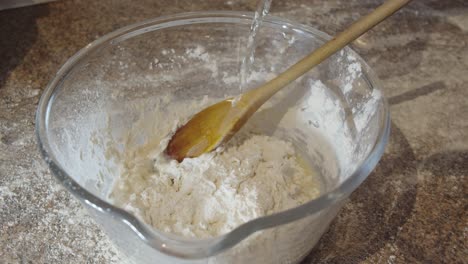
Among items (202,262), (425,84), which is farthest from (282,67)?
(202,262)

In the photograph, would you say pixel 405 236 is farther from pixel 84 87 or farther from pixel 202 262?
pixel 84 87

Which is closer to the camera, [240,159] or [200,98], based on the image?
[240,159]

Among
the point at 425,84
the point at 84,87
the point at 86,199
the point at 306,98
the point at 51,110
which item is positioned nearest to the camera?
the point at 86,199

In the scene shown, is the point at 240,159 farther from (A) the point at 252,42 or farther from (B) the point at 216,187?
(A) the point at 252,42

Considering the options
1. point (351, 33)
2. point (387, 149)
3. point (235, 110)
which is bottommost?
point (387, 149)

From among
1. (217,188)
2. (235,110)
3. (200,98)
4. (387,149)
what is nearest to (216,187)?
(217,188)

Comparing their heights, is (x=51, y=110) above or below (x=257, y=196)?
above
